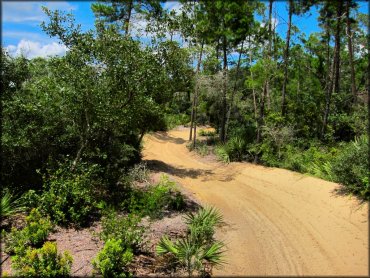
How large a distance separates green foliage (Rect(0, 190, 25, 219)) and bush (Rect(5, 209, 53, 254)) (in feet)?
3.00

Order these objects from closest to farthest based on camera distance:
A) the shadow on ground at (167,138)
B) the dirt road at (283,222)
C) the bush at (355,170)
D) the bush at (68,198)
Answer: the dirt road at (283,222) → the bush at (68,198) → the bush at (355,170) → the shadow on ground at (167,138)

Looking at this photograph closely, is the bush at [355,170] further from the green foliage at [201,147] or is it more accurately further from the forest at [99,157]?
the green foliage at [201,147]

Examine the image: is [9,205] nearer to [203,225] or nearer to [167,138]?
[203,225]

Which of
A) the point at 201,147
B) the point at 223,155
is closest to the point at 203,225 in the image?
the point at 223,155

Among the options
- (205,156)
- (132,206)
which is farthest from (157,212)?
(205,156)

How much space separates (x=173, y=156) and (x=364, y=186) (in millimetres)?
13126

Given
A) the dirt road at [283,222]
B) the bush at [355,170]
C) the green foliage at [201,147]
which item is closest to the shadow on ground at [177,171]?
the dirt road at [283,222]

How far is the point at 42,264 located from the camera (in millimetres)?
6340

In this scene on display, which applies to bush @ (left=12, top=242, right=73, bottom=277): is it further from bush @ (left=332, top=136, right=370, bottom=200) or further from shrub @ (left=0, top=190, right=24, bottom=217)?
bush @ (left=332, top=136, right=370, bottom=200)

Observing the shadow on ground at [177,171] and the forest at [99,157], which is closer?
the forest at [99,157]

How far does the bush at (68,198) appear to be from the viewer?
9.05 m

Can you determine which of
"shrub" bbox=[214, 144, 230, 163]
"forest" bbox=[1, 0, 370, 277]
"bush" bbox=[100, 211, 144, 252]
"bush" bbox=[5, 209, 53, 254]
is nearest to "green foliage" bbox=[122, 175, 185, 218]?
"forest" bbox=[1, 0, 370, 277]

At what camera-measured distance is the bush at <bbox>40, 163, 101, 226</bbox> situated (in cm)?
905

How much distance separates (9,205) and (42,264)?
3277 millimetres
